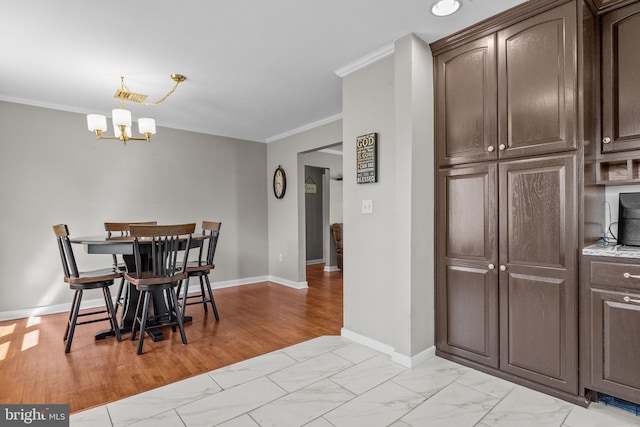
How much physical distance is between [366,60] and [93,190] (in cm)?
360

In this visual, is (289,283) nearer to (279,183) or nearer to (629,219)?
(279,183)

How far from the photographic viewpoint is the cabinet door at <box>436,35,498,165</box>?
87.1 inches

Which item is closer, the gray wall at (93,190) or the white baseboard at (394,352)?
the white baseboard at (394,352)

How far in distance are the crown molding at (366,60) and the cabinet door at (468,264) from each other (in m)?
1.03

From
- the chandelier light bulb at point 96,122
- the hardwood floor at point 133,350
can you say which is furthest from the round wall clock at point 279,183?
the chandelier light bulb at point 96,122

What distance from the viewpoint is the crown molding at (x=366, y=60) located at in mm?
2555

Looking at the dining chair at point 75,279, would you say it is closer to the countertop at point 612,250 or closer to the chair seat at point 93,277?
the chair seat at point 93,277

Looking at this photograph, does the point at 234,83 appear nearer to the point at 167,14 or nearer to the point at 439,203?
the point at 167,14

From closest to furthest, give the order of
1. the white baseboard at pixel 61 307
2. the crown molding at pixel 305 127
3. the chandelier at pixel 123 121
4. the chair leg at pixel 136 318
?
the chandelier at pixel 123 121 < the chair leg at pixel 136 318 < the white baseboard at pixel 61 307 < the crown molding at pixel 305 127

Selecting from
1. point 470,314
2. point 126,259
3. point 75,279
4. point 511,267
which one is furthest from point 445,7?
point 75,279

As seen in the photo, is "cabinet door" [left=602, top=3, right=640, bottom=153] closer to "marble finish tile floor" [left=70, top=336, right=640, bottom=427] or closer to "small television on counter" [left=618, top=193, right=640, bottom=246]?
"small television on counter" [left=618, top=193, right=640, bottom=246]

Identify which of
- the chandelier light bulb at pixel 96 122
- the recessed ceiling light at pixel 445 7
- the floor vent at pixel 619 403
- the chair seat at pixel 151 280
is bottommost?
the floor vent at pixel 619 403

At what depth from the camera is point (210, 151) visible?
505cm

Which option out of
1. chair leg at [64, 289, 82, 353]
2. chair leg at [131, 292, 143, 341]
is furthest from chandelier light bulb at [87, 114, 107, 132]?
chair leg at [131, 292, 143, 341]
